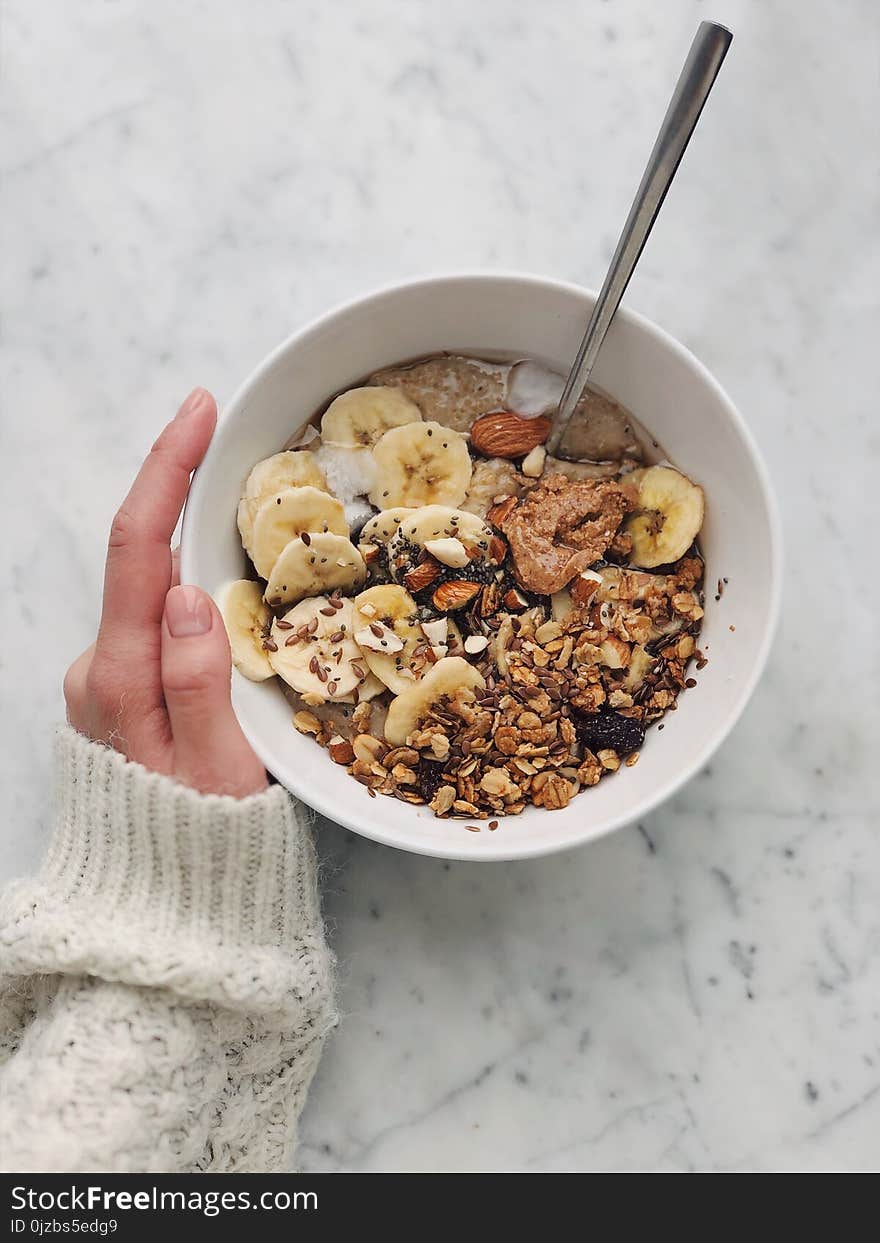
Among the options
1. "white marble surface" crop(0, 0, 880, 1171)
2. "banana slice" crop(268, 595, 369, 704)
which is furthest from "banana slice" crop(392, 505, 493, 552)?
"white marble surface" crop(0, 0, 880, 1171)

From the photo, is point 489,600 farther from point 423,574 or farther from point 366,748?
point 366,748

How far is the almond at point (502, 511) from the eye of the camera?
1118 millimetres

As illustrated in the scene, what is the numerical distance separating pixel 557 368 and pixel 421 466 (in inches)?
7.0

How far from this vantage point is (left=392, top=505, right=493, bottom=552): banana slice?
109 centimetres

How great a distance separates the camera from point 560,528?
110 cm

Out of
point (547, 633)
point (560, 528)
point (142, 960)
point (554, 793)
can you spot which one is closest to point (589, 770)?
point (554, 793)

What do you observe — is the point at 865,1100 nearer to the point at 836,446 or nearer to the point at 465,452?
the point at 836,446

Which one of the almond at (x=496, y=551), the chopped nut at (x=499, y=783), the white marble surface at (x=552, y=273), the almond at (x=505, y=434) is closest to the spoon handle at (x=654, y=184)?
the almond at (x=505, y=434)

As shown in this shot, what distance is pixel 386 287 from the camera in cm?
104

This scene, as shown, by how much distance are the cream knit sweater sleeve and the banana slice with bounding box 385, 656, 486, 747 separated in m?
0.13

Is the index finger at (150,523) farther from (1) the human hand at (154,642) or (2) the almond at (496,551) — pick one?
(2) the almond at (496,551)

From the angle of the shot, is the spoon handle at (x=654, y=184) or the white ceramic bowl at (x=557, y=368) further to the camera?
the white ceramic bowl at (x=557, y=368)

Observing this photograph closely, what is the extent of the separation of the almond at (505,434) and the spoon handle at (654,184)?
25 millimetres
